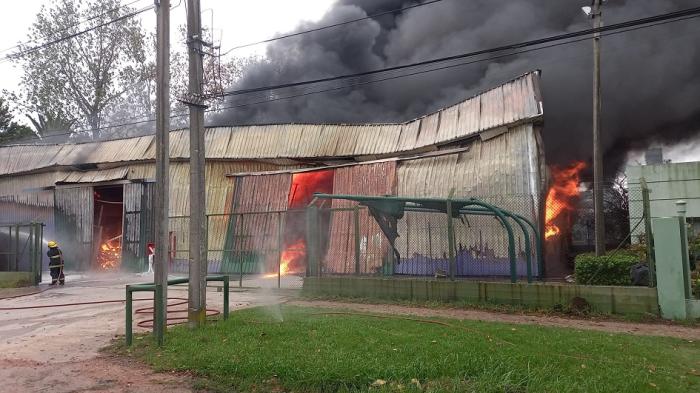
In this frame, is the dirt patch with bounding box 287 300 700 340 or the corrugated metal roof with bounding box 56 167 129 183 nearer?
the dirt patch with bounding box 287 300 700 340

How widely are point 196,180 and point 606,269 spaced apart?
23.5ft

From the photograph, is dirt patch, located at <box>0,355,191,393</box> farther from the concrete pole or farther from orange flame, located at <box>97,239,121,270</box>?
orange flame, located at <box>97,239,121,270</box>

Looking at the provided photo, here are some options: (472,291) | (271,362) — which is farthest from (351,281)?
(271,362)

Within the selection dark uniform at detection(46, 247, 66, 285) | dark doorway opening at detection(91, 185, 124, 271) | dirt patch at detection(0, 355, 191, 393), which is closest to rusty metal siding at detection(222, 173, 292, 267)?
dark uniform at detection(46, 247, 66, 285)

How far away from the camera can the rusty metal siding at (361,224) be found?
12.7 metres

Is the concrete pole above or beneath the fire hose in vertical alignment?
above

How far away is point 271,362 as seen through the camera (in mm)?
5051

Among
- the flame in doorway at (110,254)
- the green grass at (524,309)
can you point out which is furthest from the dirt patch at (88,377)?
the flame in doorway at (110,254)

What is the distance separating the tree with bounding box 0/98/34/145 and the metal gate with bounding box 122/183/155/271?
61.1 feet

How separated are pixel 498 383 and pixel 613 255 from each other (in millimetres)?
6091

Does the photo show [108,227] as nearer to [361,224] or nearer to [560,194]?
[361,224]

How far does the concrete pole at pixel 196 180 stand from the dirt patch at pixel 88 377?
147cm

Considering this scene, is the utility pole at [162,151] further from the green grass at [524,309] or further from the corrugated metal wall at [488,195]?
the corrugated metal wall at [488,195]

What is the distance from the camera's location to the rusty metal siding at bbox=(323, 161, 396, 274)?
499 inches
